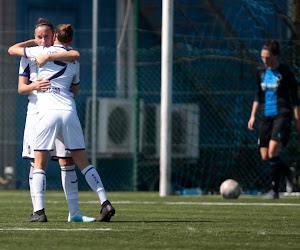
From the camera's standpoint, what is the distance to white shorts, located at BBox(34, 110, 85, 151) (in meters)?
6.59

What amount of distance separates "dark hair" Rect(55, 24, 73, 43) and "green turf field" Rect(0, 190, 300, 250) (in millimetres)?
1575

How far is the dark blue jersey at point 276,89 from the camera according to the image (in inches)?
401

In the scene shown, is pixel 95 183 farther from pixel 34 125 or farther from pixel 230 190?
pixel 230 190

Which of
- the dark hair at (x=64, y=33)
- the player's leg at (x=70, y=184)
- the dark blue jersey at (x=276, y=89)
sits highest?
the dark hair at (x=64, y=33)

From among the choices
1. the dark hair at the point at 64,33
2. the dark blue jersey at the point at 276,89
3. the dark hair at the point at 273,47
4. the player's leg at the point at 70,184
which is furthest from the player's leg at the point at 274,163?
the dark hair at the point at 64,33

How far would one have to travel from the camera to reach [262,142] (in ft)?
34.5

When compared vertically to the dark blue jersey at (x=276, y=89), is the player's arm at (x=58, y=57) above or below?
above

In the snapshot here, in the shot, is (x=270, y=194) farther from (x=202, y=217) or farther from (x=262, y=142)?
(x=202, y=217)

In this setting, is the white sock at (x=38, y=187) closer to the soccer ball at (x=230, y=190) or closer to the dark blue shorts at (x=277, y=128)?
the dark blue shorts at (x=277, y=128)

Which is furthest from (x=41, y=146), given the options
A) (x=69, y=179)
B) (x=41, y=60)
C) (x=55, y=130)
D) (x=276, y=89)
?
(x=276, y=89)

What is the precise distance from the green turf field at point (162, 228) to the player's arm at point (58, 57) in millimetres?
1378

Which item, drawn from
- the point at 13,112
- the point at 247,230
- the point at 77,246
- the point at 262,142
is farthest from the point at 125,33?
the point at 77,246

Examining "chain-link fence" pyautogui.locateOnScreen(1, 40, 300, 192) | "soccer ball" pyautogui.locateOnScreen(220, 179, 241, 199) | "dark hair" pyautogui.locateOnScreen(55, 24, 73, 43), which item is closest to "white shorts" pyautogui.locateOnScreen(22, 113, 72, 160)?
"dark hair" pyautogui.locateOnScreen(55, 24, 73, 43)

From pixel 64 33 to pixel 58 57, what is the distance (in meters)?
0.24
